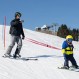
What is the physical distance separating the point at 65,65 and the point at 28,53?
3.81m

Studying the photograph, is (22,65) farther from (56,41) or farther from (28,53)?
(56,41)

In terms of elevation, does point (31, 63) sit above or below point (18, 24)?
below

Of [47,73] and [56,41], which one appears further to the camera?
[56,41]

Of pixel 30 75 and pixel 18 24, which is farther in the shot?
pixel 18 24

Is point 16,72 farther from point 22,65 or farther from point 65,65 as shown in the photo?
point 65,65

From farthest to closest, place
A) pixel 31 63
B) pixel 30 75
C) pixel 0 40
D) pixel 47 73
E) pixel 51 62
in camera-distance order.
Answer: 1. pixel 0 40
2. pixel 51 62
3. pixel 31 63
4. pixel 47 73
5. pixel 30 75

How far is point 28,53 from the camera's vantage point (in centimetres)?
1833

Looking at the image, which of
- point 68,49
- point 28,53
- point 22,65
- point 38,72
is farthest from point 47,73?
point 28,53

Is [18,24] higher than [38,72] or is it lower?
higher

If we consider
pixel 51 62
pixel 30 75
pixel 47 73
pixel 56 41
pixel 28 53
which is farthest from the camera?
pixel 56 41

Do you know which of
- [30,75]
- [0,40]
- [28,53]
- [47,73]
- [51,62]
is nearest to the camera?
[30,75]

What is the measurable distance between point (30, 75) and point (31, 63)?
223 centimetres

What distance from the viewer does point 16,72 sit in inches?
496

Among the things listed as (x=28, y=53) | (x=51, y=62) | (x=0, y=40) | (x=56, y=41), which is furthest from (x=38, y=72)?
(x=56, y=41)
